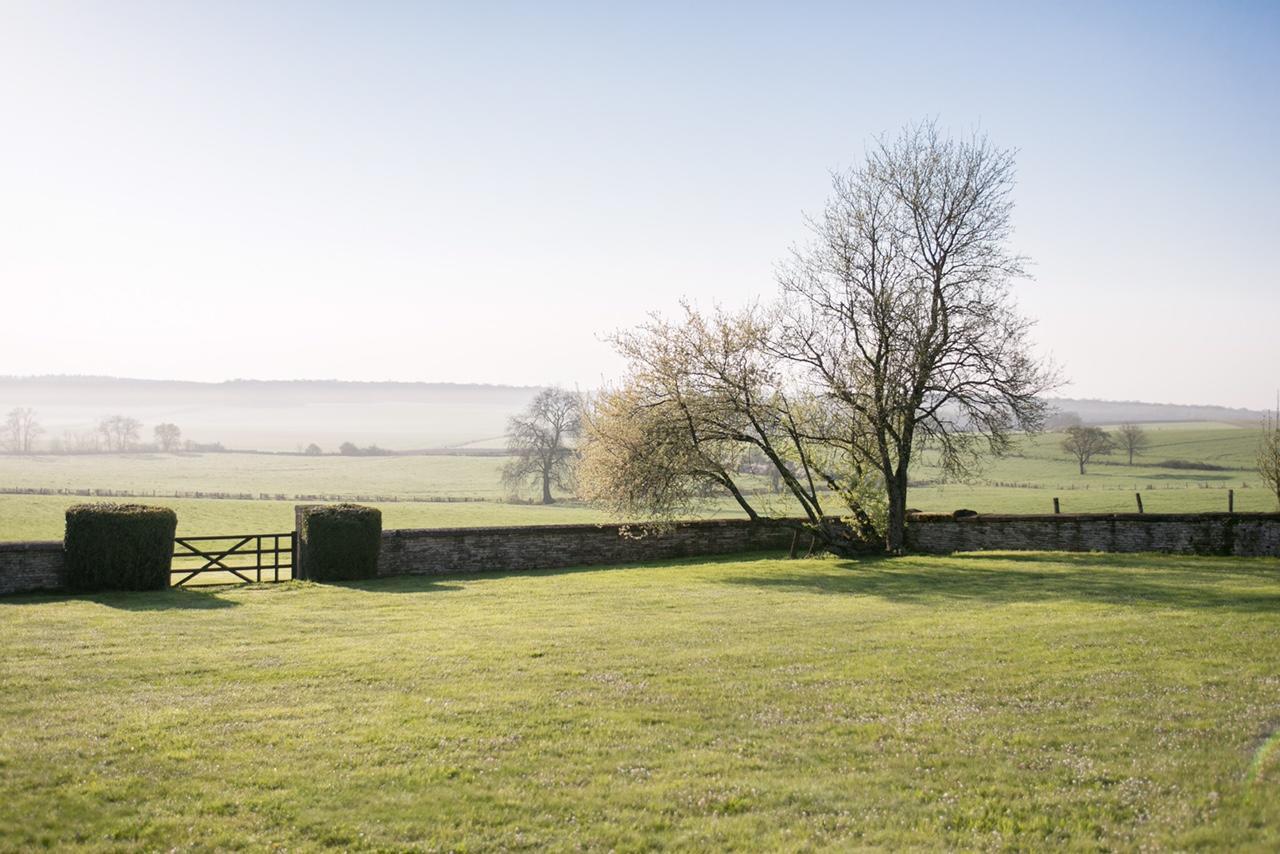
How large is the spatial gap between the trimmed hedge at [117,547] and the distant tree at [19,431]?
110m

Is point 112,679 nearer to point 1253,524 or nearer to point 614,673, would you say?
point 614,673

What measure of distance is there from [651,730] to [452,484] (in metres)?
74.2

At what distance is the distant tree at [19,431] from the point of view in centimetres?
11583

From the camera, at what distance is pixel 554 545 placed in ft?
100

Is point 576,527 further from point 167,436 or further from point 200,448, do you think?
point 200,448

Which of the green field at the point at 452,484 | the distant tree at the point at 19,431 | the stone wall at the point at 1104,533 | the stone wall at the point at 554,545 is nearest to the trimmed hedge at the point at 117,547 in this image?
the stone wall at the point at 554,545

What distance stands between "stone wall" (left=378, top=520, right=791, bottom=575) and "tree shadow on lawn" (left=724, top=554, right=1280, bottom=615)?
5.50 metres

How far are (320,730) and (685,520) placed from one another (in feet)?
82.8

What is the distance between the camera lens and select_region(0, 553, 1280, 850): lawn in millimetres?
7000

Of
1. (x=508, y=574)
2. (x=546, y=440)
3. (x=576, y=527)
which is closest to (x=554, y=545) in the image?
(x=576, y=527)

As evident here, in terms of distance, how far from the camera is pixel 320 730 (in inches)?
368

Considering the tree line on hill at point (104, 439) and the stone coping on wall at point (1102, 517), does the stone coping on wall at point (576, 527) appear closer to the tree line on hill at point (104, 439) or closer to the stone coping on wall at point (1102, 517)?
the stone coping on wall at point (1102, 517)

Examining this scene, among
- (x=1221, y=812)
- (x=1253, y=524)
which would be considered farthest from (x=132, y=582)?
(x=1253, y=524)

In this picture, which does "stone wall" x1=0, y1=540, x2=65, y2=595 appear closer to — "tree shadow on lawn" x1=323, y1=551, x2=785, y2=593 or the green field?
"tree shadow on lawn" x1=323, y1=551, x2=785, y2=593
